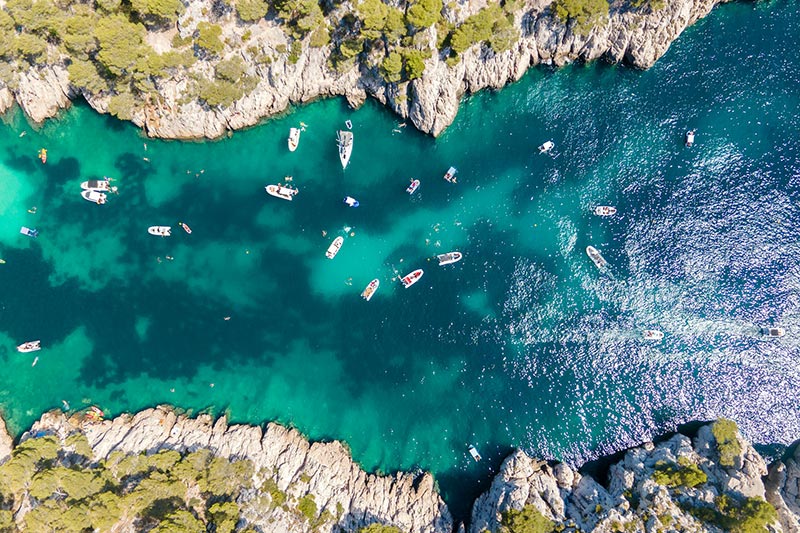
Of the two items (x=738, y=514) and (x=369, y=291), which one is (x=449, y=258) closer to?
(x=369, y=291)

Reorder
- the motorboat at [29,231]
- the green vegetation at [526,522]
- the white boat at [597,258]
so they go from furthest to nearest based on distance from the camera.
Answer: the white boat at [597,258] → the motorboat at [29,231] → the green vegetation at [526,522]

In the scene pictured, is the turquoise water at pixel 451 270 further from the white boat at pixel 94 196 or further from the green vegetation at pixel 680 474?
the green vegetation at pixel 680 474

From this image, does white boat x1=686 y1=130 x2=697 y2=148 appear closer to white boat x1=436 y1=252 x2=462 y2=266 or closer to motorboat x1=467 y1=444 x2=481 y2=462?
white boat x1=436 y1=252 x2=462 y2=266

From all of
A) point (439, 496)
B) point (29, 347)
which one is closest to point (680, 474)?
point (439, 496)

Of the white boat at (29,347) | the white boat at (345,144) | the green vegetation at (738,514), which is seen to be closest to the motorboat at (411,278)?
the white boat at (345,144)

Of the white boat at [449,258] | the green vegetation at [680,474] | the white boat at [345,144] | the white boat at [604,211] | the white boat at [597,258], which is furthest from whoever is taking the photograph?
the white boat at [604,211]

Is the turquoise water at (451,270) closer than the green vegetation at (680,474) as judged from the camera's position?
No

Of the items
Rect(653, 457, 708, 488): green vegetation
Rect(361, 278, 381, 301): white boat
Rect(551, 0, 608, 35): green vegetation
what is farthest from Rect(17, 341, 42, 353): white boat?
Rect(551, 0, 608, 35): green vegetation

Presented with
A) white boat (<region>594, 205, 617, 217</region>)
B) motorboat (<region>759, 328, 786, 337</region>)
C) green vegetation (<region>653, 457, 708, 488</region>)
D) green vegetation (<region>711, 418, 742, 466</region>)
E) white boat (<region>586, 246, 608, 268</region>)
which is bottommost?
green vegetation (<region>653, 457, 708, 488</region>)
